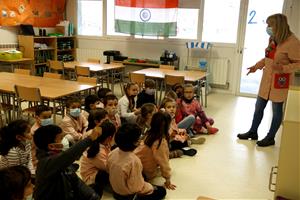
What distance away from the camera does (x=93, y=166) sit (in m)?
2.59

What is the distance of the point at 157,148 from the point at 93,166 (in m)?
0.56

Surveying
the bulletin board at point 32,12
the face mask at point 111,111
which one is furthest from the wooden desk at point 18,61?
the face mask at point 111,111

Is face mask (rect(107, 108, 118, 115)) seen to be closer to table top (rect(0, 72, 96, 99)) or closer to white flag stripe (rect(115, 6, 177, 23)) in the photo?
table top (rect(0, 72, 96, 99))

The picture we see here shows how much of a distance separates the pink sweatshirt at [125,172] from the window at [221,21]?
525 cm

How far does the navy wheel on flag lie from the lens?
23.7 feet

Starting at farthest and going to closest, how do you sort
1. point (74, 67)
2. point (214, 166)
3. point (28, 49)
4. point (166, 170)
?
point (28, 49) < point (74, 67) < point (214, 166) < point (166, 170)

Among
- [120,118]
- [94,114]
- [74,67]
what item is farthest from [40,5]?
[94,114]

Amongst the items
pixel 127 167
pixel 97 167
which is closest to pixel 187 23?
pixel 97 167

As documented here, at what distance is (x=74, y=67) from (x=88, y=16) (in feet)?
10.7

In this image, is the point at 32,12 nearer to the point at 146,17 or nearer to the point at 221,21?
the point at 146,17

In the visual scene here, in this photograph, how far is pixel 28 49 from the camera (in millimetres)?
7227

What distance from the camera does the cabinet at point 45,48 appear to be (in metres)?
7.21

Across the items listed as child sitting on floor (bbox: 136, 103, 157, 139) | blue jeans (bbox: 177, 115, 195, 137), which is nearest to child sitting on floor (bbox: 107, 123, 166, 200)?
Answer: child sitting on floor (bbox: 136, 103, 157, 139)

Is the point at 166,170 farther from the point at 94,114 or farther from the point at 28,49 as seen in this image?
the point at 28,49
